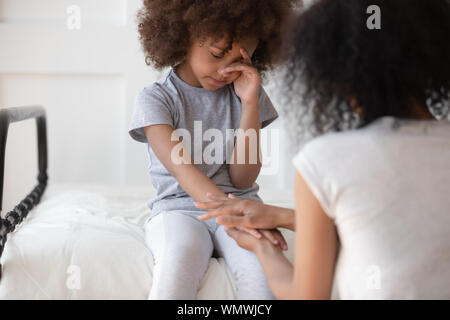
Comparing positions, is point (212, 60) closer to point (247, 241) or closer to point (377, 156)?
point (247, 241)

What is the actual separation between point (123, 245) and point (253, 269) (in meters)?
0.26

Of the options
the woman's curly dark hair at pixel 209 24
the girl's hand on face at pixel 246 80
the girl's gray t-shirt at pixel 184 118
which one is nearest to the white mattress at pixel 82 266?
the girl's gray t-shirt at pixel 184 118

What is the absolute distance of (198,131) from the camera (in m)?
1.25

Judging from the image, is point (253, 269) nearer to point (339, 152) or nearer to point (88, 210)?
point (339, 152)

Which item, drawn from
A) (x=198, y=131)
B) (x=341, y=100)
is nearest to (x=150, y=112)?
(x=198, y=131)

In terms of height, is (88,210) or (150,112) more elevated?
(150,112)

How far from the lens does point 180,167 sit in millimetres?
1112

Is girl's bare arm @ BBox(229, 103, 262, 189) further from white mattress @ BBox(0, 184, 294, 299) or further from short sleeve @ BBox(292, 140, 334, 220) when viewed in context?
short sleeve @ BBox(292, 140, 334, 220)

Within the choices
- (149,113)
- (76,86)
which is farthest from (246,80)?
(76,86)

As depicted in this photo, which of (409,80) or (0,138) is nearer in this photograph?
(409,80)

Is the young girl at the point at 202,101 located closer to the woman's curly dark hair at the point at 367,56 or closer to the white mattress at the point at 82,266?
the white mattress at the point at 82,266
